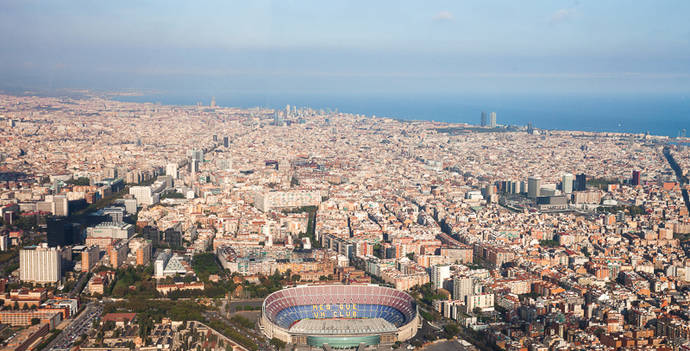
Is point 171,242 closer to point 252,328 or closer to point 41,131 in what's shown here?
point 252,328

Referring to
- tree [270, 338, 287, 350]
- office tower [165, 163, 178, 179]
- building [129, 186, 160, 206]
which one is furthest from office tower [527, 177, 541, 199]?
tree [270, 338, 287, 350]

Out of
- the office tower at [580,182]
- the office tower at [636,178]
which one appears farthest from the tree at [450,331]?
the office tower at [636,178]

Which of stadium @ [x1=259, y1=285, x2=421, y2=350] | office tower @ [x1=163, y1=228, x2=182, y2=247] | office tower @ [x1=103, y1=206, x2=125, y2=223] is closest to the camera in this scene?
stadium @ [x1=259, y1=285, x2=421, y2=350]

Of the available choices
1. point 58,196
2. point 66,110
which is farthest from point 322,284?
point 66,110

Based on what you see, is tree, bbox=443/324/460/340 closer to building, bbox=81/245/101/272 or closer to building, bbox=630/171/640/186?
building, bbox=81/245/101/272

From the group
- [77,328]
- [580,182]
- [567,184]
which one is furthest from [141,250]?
[580,182]
